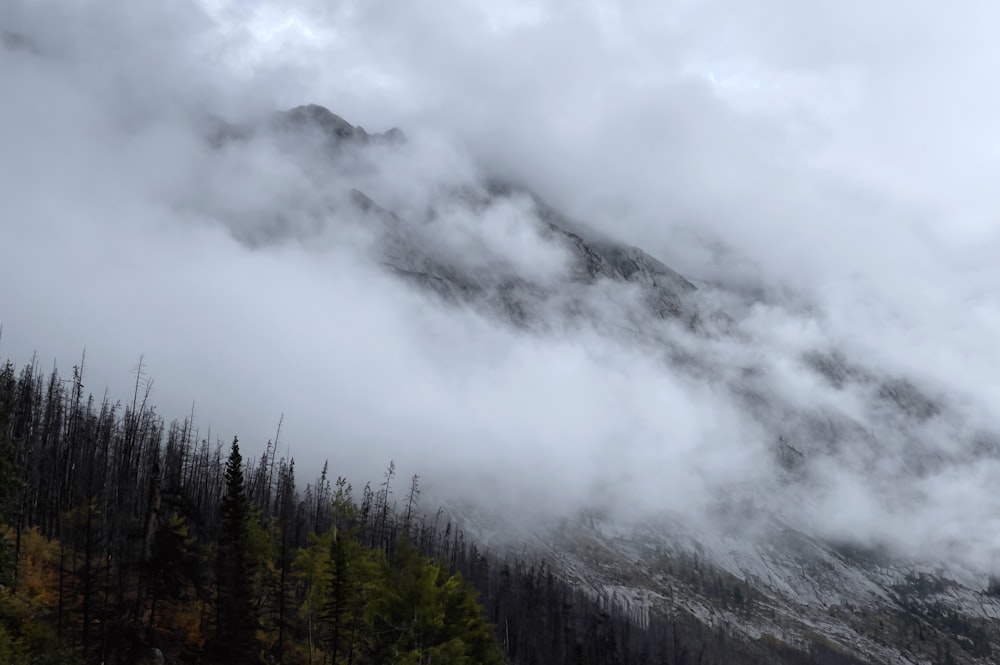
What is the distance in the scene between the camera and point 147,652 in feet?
174

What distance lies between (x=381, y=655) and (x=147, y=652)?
16136 mm

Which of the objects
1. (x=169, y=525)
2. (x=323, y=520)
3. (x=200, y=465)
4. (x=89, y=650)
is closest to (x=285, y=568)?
(x=169, y=525)

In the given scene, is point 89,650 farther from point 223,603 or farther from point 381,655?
point 381,655

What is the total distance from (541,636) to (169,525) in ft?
298

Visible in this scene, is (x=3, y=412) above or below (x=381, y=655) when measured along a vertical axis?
above

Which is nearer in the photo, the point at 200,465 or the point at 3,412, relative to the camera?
the point at 3,412

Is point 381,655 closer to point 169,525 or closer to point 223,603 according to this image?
point 223,603

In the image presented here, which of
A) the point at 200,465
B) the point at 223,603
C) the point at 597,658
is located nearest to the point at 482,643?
the point at 223,603

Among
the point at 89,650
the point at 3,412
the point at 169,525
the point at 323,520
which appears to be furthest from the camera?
the point at 323,520

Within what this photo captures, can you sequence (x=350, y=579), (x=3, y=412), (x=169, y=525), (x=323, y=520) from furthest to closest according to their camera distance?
(x=323, y=520) < (x=169, y=525) < (x=350, y=579) < (x=3, y=412)

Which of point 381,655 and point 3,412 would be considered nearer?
point 3,412

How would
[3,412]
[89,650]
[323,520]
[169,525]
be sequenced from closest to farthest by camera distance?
[3,412]
[89,650]
[169,525]
[323,520]

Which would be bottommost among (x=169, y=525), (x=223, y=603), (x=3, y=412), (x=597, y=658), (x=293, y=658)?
(x=597, y=658)

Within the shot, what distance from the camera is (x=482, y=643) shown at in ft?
201
